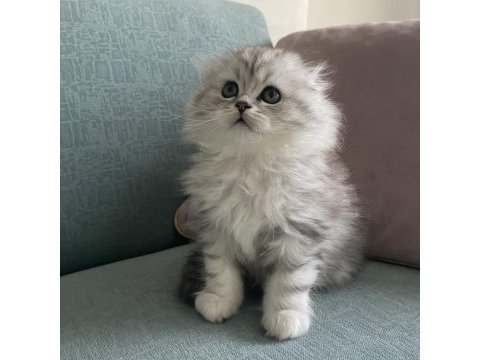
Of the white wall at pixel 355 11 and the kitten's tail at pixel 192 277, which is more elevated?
the white wall at pixel 355 11

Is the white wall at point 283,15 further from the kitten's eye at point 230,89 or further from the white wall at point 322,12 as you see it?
the kitten's eye at point 230,89

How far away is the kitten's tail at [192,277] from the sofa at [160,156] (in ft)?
0.09

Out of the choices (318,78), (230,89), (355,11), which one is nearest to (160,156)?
(230,89)

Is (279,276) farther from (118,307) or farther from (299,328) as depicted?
(118,307)

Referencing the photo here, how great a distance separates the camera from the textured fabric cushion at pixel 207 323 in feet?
2.65

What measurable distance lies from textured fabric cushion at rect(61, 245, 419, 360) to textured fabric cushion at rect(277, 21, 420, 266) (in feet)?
0.39

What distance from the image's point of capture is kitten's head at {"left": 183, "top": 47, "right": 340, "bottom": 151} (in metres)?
0.93

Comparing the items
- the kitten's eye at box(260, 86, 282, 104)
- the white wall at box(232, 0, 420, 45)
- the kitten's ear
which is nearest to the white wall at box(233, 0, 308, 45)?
the white wall at box(232, 0, 420, 45)

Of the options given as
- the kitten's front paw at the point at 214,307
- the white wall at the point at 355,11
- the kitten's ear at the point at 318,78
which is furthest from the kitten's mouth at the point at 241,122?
the white wall at the point at 355,11

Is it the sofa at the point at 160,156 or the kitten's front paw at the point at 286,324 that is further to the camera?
the sofa at the point at 160,156

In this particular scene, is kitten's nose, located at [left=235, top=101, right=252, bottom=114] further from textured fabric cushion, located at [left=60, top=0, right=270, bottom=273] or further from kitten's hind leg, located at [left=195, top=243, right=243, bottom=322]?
textured fabric cushion, located at [left=60, top=0, right=270, bottom=273]

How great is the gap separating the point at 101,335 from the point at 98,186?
0.45 meters

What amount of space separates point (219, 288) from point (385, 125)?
623mm

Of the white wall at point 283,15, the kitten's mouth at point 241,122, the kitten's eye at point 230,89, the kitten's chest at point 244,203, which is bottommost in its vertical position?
the kitten's chest at point 244,203
